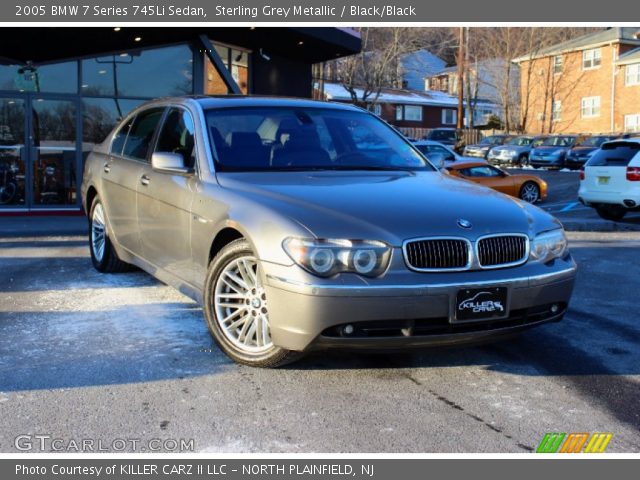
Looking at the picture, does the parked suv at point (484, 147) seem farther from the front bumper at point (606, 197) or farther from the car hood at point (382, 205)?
the car hood at point (382, 205)

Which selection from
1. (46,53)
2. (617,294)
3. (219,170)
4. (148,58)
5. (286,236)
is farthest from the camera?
(148,58)

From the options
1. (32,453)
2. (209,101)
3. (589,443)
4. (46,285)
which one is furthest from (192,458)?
(46,285)

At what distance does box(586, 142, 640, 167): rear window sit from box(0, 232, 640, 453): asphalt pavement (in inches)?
336

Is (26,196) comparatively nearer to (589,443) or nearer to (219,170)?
(219,170)

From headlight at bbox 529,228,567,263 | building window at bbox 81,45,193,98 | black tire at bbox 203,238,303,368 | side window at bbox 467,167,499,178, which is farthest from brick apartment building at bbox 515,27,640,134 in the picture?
black tire at bbox 203,238,303,368

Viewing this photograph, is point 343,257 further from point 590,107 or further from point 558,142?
point 590,107

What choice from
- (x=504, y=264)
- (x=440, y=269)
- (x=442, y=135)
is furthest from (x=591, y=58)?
(x=440, y=269)

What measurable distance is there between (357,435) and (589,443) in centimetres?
107

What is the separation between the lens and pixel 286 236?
4168mm

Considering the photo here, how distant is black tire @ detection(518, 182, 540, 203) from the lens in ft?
59.7

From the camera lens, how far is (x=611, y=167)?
1406 cm

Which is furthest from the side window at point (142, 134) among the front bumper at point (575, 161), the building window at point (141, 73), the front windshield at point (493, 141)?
the front windshield at point (493, 141)

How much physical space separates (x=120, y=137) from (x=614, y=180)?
9.78m

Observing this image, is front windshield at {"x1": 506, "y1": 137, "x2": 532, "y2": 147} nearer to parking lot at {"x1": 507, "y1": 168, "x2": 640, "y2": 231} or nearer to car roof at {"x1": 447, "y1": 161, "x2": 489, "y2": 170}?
parking lot at {"x1": 507, "y1": 168, "x2": 640, "y2": 231}
